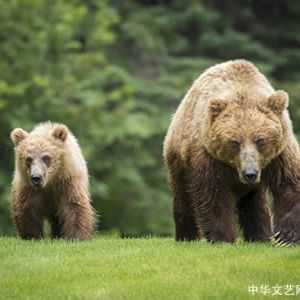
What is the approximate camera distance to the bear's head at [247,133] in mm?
10445

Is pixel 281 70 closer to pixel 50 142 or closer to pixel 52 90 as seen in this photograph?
pixel 52 90

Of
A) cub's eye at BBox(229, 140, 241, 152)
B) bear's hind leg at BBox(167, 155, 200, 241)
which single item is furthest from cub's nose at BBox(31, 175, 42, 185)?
cub's eye at BBox(229, 140, 241, 152)

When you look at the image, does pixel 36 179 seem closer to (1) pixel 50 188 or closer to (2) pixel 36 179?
(2) pixel 36 179

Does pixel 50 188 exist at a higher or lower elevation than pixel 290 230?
lower

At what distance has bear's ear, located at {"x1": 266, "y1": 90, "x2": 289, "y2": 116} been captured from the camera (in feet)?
34.8

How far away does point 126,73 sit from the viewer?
88.6 feet

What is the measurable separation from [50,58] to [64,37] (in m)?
1.12

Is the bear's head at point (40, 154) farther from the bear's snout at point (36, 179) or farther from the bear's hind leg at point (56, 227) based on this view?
the bear's hind leg at point (56, 227)

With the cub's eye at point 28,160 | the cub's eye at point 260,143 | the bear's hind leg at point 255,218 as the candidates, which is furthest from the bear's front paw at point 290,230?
the cub's eye at point 28,160

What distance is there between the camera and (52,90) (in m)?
25.0

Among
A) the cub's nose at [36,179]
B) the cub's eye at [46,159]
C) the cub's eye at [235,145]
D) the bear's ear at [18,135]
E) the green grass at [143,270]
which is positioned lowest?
the green grass at [143,270]

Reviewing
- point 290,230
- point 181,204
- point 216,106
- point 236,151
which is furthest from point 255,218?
point 216,106

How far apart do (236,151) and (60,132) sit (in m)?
3.01

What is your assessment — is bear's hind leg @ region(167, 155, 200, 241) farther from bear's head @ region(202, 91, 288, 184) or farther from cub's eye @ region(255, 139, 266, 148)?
cub's eye @ region(255, 139, 266, 148)
